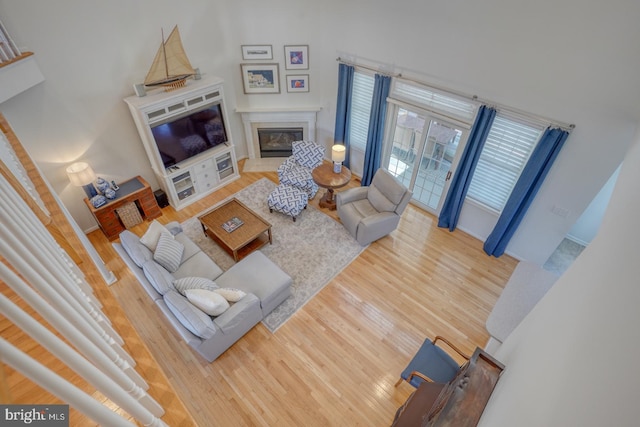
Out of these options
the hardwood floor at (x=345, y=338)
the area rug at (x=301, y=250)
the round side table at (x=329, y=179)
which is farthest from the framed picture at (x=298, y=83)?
the hardwood floor at (x=345, y=338)

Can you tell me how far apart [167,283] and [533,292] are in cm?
485

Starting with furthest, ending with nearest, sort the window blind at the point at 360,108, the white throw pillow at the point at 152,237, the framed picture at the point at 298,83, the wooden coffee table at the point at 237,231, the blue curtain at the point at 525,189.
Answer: the framed picture at the point at 298,83 → the window blind at the point at 360,108 → the wooden coffee table at the point at 237,231 → the white throw pillow at the point at 152,237 → the blue curtain at the point at 525,189

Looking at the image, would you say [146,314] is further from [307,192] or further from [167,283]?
[307,192]

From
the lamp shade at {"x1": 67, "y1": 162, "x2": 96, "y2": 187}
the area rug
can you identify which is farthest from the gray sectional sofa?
the lamp shade at {"x1": 67, "y1": 162, "x2": 96, "y2": 187}

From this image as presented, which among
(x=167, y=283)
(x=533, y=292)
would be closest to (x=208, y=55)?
(x=167, y=283)

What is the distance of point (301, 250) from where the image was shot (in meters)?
4.93

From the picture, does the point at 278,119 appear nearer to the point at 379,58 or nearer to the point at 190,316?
the point at 379,58

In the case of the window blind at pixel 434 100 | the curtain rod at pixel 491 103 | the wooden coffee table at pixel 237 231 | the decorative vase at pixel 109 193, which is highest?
the curtain rod at pixel 491 103

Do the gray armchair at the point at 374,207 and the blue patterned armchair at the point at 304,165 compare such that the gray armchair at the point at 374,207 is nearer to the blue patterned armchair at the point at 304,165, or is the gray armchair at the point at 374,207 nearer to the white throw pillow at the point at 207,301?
the blue patterned armchair at the point at 304,165

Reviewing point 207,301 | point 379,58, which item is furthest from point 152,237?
point 379,58

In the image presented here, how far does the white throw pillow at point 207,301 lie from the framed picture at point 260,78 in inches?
162

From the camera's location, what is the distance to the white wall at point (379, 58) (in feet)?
10.8

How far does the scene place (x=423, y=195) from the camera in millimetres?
5695

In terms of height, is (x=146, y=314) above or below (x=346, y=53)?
below
